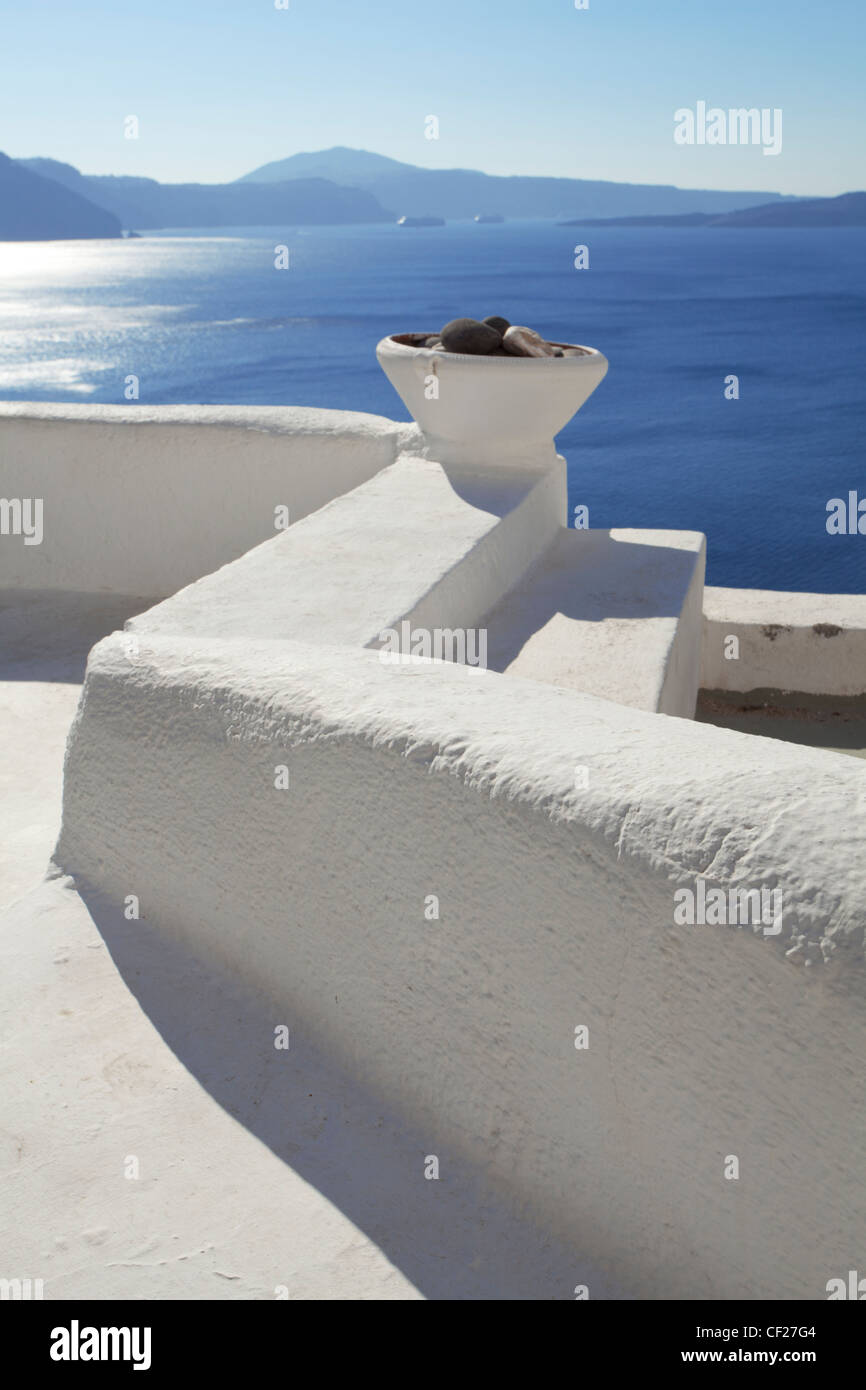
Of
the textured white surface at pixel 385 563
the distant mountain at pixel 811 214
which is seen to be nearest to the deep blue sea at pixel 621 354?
the textured white surface at pixel 385 563

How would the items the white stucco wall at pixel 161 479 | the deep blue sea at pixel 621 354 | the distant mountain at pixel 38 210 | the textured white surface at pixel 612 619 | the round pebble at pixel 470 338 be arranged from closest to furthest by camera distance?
the textured white surface at pixel 612 619 → the round pebble at pixel 470 338 → the white stucco wall at pixel 161 479 → the deep blue sea at pixel 621 354 → the distant mountain at pixel 38 210

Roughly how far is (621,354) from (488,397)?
1664 inches

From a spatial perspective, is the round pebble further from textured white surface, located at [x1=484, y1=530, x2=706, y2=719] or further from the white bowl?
textured white surface, located at [x1=484, y1=530, x2=706, y2=719]

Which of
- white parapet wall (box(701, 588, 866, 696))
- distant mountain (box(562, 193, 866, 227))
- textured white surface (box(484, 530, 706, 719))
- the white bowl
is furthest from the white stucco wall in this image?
distant mountain (box(562, 193, 866, 227))

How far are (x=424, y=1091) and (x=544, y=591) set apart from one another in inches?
91.4

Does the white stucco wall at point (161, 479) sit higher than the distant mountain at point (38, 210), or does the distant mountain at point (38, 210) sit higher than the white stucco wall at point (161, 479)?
the distant mountain at point (38, 210)

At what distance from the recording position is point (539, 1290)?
1.53 m

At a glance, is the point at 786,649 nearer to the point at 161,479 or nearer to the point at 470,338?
the point at 470,338

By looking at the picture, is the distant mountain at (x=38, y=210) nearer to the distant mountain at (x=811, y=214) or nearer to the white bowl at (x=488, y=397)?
the distant mountain at (x=811, y=214)

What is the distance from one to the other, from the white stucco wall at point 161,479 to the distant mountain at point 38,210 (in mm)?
151587

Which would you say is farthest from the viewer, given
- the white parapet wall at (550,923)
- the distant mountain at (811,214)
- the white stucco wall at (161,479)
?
the distant mountain at (811,214)

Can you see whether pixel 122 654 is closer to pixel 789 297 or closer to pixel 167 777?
pixel 167 777

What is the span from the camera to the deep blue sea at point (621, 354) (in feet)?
84.9

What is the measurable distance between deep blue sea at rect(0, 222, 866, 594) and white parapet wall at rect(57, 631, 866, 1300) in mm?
18721
